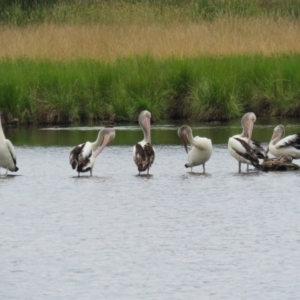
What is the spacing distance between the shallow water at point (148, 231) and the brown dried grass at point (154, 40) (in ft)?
20.9

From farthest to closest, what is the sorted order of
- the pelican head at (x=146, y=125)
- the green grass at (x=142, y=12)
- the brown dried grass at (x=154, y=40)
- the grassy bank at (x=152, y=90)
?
the green grass at (x=142, y=12) → the brown dried grass at (x=154, y=40) → the grassy bank at (x=152, y=90) → the pelican head at (x=146, y=125)

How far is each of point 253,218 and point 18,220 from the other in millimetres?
2142

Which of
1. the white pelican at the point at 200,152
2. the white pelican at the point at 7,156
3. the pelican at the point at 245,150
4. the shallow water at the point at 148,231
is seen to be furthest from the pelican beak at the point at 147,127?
the white pelican at the point at 7,156

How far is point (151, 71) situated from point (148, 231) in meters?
10.3

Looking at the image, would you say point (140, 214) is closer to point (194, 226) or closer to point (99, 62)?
point (194, 226)

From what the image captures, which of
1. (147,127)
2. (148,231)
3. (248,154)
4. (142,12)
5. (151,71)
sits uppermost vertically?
(142,12)

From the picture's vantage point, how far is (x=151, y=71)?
1970 centimetres

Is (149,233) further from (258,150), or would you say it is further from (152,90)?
(152,90)

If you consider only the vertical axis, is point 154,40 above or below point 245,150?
above

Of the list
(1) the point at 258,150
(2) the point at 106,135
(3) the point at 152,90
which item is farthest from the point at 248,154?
(3) the point at 152,90

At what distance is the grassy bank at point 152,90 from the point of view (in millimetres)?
18844

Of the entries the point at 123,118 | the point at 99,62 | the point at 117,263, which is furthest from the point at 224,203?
the point at 99,62

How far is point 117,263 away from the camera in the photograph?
8.32 metres

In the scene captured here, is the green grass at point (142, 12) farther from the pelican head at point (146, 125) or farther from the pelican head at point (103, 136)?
the pelican head at point (103, 136)
